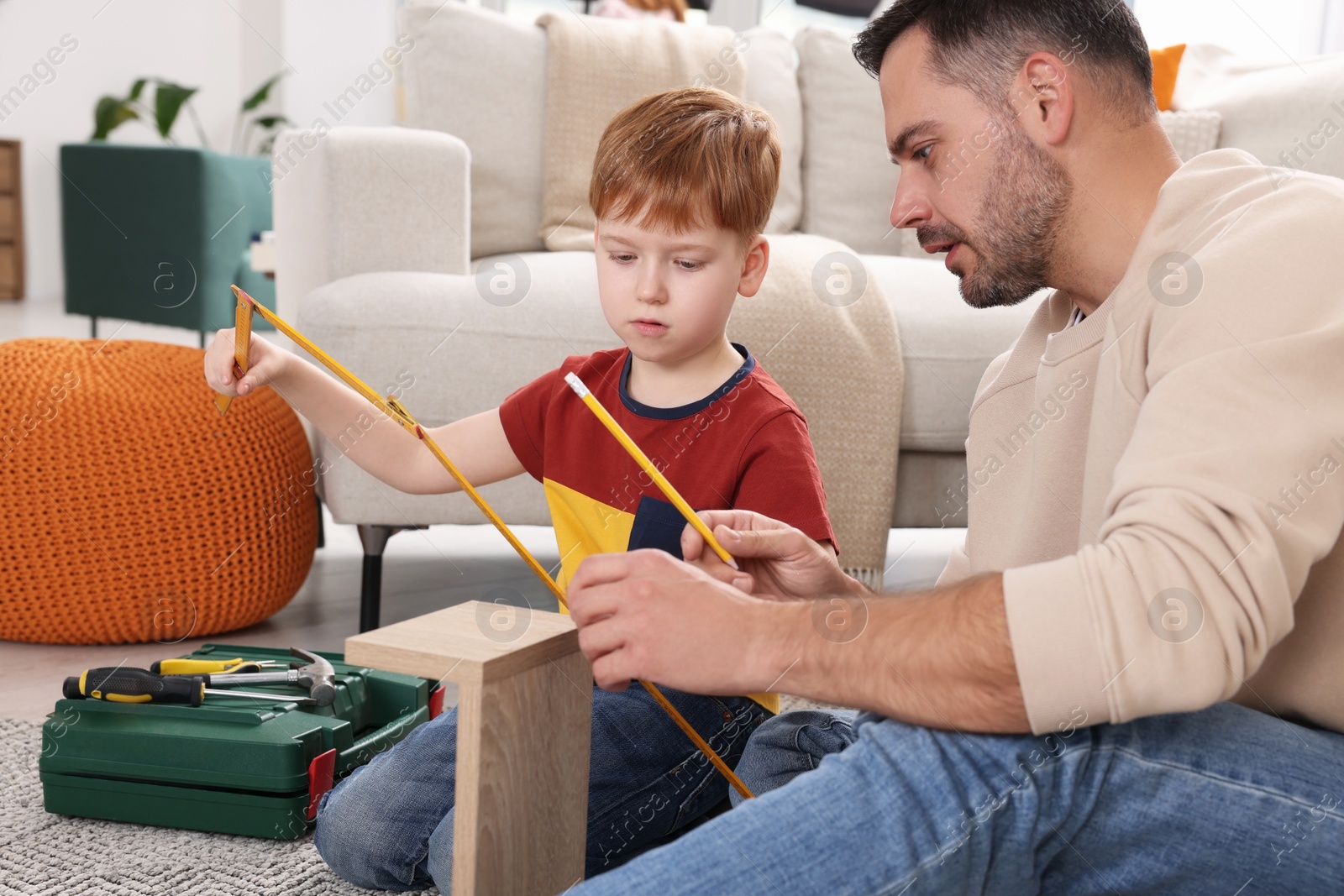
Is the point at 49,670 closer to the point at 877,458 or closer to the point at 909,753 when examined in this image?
the point at 877,458

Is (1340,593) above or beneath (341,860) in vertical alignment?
above

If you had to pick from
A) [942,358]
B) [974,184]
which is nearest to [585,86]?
[942,358]

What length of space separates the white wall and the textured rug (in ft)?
15.2

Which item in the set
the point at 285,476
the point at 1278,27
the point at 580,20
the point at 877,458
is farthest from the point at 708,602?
the point at 1278,27

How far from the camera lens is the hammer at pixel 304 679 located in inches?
46.3

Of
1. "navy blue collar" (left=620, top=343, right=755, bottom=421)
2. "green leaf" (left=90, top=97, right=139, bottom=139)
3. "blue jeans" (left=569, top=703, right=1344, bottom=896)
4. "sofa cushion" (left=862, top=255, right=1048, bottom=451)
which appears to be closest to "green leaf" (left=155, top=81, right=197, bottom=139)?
"green leaf" (left=90, top=97, right=139, bottom=139)

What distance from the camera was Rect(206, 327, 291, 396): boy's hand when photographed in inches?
40.4

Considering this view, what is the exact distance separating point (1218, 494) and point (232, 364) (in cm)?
80

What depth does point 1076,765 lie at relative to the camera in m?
0.66

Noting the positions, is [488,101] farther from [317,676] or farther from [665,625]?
[665,625]

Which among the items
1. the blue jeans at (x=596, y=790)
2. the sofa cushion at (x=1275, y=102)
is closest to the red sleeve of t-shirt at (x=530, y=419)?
the blue jeans at (x=596, y=790)

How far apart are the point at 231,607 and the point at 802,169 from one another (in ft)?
4.65

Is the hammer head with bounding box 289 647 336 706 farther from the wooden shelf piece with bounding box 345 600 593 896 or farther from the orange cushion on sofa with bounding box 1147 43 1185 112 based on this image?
the orange cushion on sofa with bounding box 1147 43 1185 112

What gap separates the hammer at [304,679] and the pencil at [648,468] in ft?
1.72
